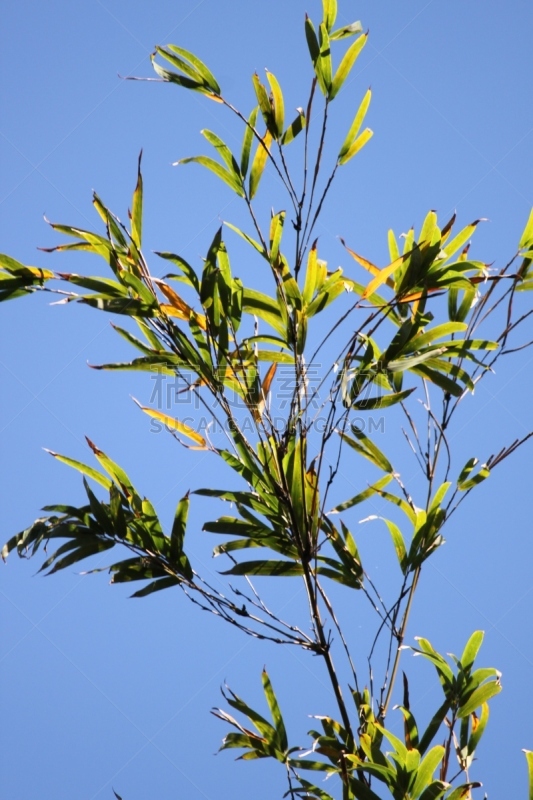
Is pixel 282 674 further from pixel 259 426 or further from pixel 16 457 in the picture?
pixel 259 426

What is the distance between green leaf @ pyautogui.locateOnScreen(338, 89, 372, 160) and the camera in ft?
4.54

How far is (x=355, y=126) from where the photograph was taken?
1.39m

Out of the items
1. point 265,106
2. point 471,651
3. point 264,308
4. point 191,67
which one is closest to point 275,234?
point 264,308

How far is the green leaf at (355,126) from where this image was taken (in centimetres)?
138

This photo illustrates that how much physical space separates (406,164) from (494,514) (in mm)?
1979

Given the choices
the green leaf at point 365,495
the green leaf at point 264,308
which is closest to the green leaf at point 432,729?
the green leaf at point 365,495

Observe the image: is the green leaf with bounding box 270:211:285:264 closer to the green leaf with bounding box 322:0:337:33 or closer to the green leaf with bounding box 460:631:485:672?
the green leaf with bounding box 322:0:337:33

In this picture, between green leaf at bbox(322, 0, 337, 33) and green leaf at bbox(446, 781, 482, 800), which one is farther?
green leaf at bbox(322, 0, 337, 33)

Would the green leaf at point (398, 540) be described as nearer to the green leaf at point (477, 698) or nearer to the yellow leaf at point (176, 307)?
the green leaf at point (477, 698)

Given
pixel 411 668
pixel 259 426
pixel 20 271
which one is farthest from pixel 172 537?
pixel 411 668

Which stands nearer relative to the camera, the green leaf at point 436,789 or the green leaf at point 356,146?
the green leaf at point 436,789

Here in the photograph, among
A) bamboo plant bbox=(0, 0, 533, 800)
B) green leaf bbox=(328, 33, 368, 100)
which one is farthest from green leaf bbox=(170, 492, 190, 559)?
green leaf bbox=(328, 33, 368, 100)

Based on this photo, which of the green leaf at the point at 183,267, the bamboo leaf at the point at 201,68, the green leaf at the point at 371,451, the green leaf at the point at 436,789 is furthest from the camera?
the green leaf at the point at 371,451

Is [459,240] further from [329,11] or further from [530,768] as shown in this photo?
[530,768]
